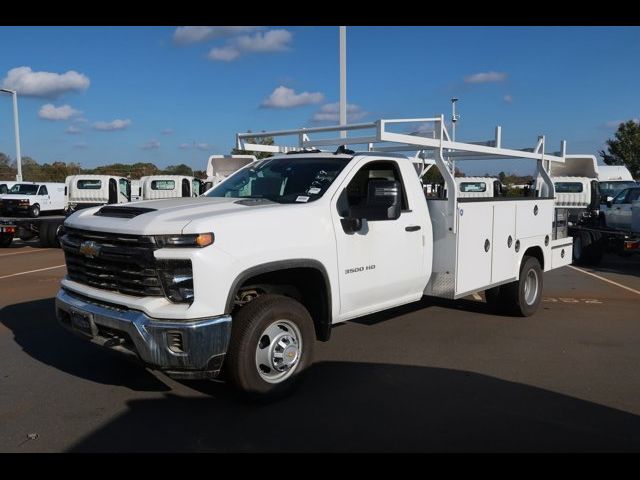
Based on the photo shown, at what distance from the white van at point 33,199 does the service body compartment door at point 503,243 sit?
24157 mm

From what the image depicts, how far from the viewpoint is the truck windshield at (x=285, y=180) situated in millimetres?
5082

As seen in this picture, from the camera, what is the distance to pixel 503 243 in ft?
22.7

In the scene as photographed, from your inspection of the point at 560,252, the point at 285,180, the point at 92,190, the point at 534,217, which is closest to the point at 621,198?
the point at 560,252

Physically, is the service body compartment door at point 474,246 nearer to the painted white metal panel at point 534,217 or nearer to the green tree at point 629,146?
the painted white metal panel at point 534,217

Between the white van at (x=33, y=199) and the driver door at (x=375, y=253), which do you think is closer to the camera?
the driver door at (x=375, y=253)

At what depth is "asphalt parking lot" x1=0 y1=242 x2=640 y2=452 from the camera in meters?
3.86

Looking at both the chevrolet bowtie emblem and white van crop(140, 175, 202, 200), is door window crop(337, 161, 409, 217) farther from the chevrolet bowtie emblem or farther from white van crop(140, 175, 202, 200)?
white van crop(140, 175, 202, 200)

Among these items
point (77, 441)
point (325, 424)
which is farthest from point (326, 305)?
point (77, 441)

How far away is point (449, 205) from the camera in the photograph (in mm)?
6004

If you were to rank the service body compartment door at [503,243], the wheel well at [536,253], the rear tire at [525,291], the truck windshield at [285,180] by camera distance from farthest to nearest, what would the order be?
the wheel well at [536,253], the rear tire at [525,291], the service body compartment door at [503,243], the truck windshield at [285,180]

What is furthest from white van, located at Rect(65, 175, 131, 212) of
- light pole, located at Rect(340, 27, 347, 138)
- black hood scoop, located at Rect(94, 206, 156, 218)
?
black hood scoop, located at Rect(94, 206, 156, 218)

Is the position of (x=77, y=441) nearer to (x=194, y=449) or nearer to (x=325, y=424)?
(x=194, y=449)

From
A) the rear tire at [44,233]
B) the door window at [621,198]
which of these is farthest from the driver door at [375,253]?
the rear tire at [44,233]

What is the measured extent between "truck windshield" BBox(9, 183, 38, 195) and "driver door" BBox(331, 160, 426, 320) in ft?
85.6
